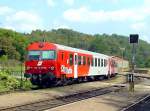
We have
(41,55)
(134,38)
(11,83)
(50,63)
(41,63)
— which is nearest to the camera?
(11,83)

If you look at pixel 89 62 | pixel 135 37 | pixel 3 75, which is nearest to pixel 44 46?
pixel 3 75

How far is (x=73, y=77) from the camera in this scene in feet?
117

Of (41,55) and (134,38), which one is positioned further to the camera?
(41,55)

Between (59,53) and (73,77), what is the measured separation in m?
4.50

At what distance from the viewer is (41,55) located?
32219mm

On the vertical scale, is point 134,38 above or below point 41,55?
above

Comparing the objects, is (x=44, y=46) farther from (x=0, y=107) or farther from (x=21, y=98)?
(x=0, y=107)

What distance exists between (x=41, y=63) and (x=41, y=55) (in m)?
0.68

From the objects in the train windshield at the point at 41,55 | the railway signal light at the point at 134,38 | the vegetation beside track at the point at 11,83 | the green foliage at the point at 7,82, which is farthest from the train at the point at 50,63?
the railway signal light at the point at 134,38

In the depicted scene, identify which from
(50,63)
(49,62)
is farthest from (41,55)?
(50,63)

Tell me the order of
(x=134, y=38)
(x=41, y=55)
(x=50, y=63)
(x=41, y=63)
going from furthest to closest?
(x=41, y=55)
(x=41, y=63)
(x=50, y=63)
(x=134, y=38)

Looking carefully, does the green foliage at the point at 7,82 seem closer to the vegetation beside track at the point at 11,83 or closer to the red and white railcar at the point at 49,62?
the vegetation beside track at the point at 11,83

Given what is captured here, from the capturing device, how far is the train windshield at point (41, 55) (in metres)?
31.6

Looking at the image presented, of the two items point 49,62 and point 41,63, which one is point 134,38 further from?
point 41,63
